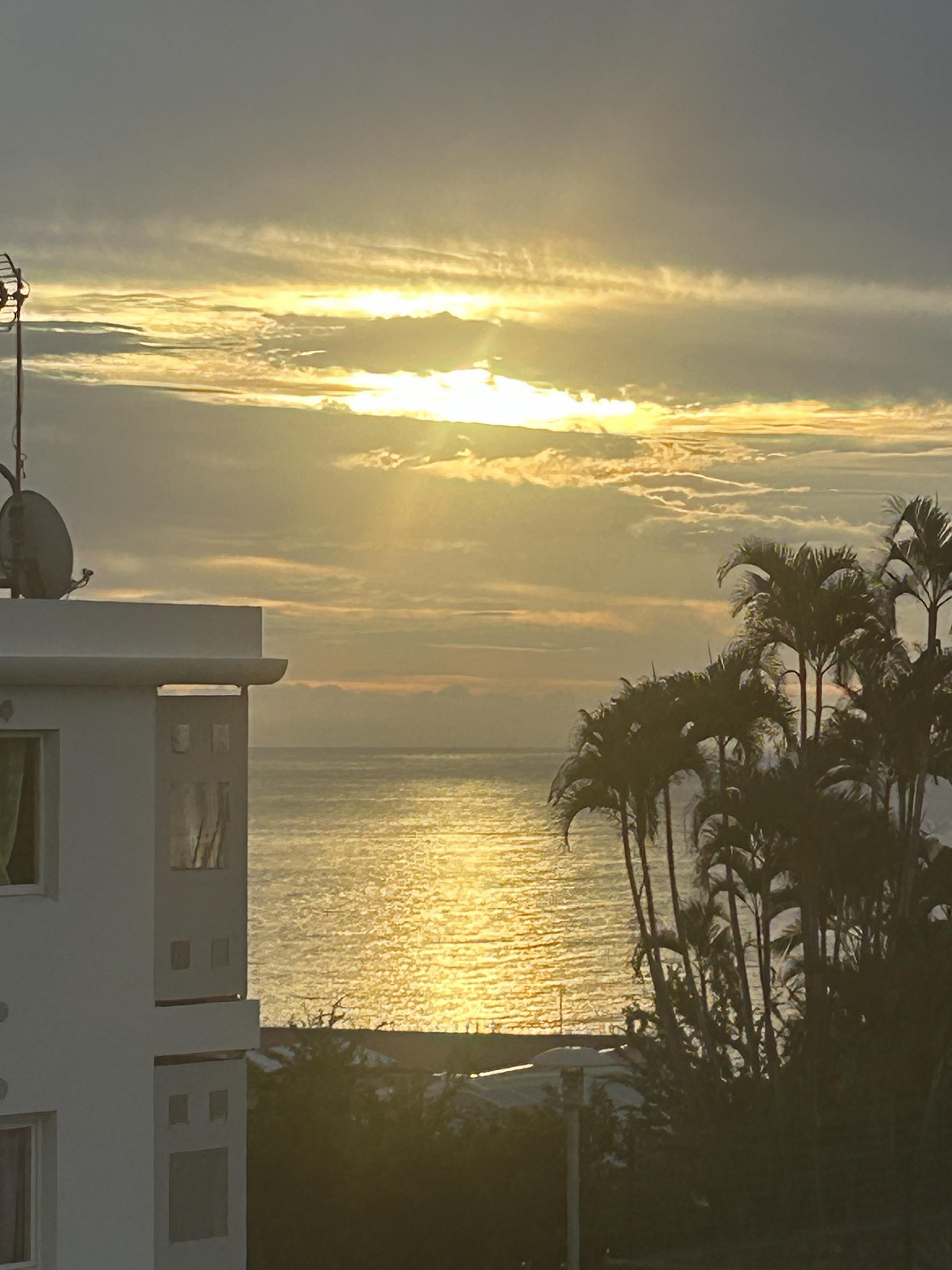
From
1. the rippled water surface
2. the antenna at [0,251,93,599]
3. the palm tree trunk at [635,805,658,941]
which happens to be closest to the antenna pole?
the antenna at [0,251,93,599]

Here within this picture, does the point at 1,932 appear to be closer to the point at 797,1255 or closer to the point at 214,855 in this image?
the point at 214,855

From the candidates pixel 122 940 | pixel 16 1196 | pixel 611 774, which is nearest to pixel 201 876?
pixel 122 940

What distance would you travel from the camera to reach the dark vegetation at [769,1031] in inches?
693

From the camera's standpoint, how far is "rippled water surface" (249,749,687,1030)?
269ft

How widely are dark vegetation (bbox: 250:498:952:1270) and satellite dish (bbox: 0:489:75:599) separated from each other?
862 cm

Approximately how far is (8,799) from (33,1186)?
7.91ft

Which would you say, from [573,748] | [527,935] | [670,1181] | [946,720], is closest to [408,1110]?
[670,1181]

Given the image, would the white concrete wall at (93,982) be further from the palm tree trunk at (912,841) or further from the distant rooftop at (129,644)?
the palm tree trunk at (912,841)

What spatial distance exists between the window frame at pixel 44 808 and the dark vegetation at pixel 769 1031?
9.78 m

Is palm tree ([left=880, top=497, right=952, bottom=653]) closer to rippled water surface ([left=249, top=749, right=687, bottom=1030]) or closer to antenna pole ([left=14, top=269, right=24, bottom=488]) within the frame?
antenna pole ([left=14, top=269, right=24, bottom=488])

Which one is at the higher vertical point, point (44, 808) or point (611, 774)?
point (44, 808)

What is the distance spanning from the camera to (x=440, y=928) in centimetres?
11056

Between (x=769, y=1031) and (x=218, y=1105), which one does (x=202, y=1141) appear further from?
(x=769, y=1031)

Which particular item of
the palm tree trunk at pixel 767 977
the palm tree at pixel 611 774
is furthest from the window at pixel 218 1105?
the palm tree trunk at pixel 767 977
